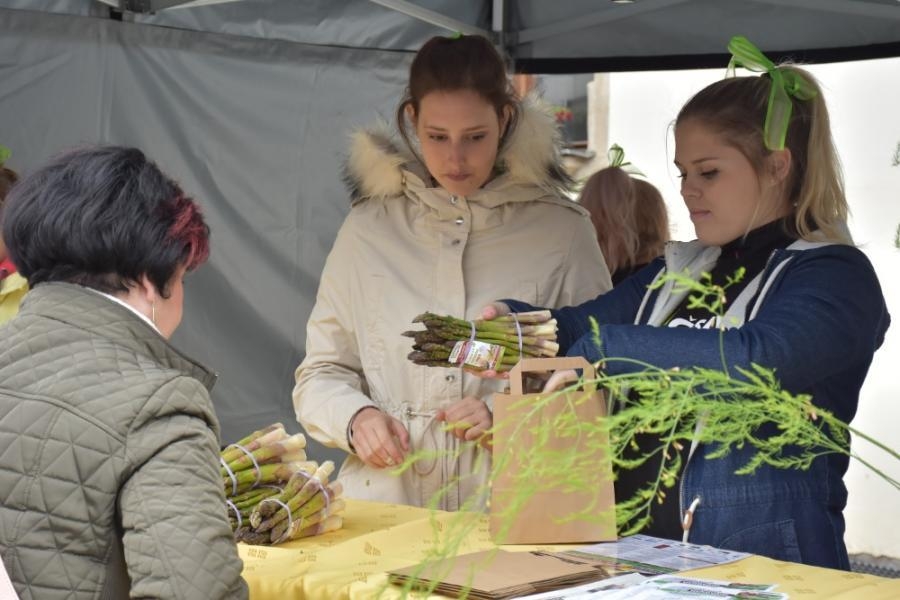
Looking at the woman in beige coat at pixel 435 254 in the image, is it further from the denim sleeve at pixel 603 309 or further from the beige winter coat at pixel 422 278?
the denim sleeve at pixel 603 309

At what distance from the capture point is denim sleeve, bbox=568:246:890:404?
7.25 ft

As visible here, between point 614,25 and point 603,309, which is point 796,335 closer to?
point 603,309

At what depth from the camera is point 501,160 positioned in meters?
3.23

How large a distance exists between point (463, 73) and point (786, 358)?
1270 mm

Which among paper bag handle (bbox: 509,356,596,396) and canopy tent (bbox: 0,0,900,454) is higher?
canopy tent (bbox: 0,0,900,454)

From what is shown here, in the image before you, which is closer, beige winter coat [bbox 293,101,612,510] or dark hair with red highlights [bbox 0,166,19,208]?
beige winter coat [bbox 293,101,612,510]

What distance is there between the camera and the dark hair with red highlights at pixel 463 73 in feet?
10.1

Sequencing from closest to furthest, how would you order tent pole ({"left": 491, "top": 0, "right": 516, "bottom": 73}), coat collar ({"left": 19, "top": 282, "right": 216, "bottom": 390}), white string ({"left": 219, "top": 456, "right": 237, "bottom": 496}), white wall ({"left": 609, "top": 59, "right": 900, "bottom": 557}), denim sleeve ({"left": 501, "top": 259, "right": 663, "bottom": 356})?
coat collar ({"left": 19, "top": 282, "right": 216, "bottom": 390}), white string ({"left": 219, "top": 456, "right": 237, "bottom": 496}), denim sleeve ({"left": 501, "top": 259, "right": 663, "bottom": 356}), tent pole ({"left": 491, "top": 0, "right": 516, "bottom": 73}), white wall ({"left": 609, "top": 59, "right": 900, "bottom": 557})

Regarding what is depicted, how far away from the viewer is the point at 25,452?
1.72 metres

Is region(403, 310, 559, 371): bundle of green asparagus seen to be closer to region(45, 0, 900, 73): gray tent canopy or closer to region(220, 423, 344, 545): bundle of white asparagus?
region(220, 423, 344, 545): bundle of white asparagus

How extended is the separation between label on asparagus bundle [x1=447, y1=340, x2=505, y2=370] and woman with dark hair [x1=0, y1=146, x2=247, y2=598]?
800mm

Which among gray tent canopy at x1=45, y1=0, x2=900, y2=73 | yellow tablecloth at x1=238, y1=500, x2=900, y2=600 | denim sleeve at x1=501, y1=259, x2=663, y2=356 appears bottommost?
yellow tablecloth at x1=238, y1=500, x2=900, y2=600

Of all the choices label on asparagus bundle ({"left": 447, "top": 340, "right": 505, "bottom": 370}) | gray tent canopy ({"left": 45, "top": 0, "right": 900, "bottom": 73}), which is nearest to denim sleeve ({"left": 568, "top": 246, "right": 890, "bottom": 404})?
label on asparagus bundle ({"left": 447, "top": 340, "right": 505, "bottom": 370})


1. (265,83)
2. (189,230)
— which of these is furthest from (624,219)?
(189,230)
